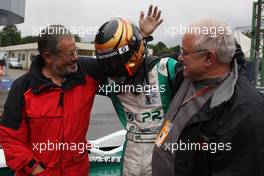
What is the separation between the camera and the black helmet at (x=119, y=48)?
8.54 ft

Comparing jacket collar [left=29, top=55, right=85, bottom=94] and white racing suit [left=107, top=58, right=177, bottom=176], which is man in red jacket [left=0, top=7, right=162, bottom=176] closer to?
jacket collar [left=29, top=55, right=85, bottom=94]

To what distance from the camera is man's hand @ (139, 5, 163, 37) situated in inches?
114

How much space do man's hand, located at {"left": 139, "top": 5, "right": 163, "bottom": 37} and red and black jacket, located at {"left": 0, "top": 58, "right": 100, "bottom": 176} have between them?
57 cm

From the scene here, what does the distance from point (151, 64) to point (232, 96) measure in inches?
31.8

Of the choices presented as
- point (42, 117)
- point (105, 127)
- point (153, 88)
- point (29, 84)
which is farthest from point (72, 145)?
point (105, 127)

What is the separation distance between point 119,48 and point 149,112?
1.51ft

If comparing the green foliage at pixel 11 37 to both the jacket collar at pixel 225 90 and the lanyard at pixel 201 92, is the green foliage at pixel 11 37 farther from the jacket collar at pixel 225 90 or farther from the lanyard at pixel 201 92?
the jacket collar at pixel 225 90

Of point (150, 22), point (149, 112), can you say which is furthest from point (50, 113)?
point (150, 22)

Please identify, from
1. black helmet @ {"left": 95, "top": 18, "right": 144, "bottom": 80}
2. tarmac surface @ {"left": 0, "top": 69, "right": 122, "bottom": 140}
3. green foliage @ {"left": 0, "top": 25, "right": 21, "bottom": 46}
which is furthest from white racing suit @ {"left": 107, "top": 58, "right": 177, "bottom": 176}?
green foliage @ {"left": 0, "top": 25, "right": 21, "bottom": 46}

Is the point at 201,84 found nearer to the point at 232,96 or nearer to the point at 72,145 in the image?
the point at 232,96

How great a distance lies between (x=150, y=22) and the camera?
2918 millimetres

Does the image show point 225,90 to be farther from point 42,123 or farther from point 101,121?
point 101,121

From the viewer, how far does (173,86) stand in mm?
2650

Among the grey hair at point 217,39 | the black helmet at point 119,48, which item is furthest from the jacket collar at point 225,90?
the black helmet at point 119,48
